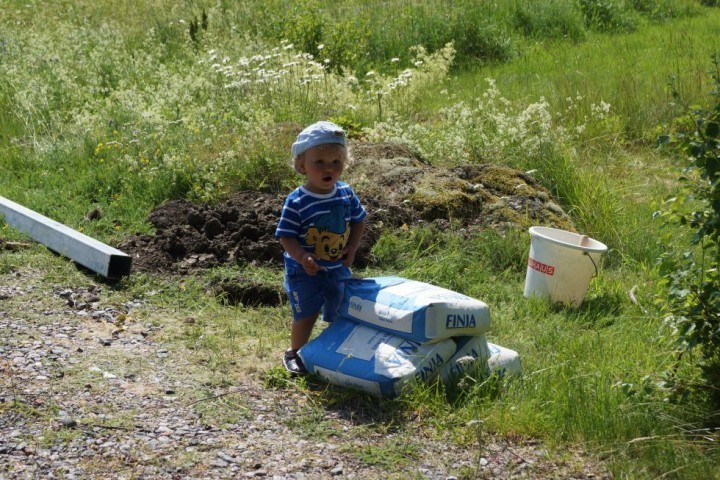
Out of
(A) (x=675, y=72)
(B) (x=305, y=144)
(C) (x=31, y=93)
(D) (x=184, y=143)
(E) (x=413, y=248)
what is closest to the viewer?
(B) (x=305, y=144)

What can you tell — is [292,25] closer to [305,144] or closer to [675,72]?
[675,72]

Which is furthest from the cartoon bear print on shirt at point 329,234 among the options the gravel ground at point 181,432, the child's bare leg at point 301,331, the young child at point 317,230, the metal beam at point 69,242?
the metal beam at point 69,242

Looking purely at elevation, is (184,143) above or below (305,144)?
below

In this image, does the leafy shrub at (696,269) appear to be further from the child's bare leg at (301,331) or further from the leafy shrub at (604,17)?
the leafy shrub at (604,17)

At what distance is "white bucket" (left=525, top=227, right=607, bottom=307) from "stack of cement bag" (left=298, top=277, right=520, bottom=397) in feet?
4.14

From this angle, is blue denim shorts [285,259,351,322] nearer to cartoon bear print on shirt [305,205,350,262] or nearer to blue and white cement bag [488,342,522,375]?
cartoon bear print on shirt [305,205,350,262]

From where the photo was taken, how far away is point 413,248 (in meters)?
6.89

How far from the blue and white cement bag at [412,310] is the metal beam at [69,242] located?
202 cm

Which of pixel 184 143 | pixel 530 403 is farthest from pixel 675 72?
pixel 530 403

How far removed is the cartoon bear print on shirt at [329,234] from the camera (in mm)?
4871

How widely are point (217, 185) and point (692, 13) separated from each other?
12.0m

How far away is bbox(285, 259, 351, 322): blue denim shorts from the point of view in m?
4.90

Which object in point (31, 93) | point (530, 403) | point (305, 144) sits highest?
point (305, 144)

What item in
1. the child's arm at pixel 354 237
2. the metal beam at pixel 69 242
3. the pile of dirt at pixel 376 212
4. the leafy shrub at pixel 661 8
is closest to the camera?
the child's arm at pixel 354 237
